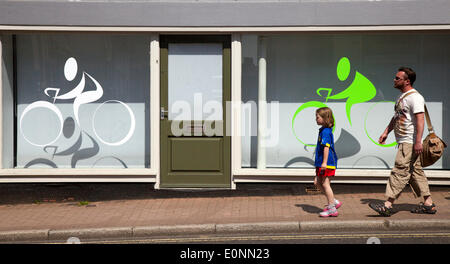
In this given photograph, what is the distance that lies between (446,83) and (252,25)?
339 centimetres

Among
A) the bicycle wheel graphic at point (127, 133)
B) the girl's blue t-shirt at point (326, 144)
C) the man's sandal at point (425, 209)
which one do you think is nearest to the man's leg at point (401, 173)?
the man's sandal at point (425, 209)

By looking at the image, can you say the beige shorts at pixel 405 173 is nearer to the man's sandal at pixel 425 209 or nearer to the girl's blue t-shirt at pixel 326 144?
the man's sandal at pixel 425 209

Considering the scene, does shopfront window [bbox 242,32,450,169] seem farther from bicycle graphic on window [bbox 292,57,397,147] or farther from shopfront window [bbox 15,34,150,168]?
shopfront window [bbox 15,34,150,168]

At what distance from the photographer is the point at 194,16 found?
1044 centimetres

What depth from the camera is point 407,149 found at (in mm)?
8367

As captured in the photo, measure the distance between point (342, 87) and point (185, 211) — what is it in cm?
359

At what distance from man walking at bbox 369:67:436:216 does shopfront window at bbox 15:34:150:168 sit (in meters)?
4.35

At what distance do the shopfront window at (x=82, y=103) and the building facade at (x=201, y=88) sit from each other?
0.06 feet

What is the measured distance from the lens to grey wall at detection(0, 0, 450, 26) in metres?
10.3

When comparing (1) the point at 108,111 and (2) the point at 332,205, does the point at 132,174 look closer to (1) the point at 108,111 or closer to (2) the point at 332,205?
(1) the point at 108,111

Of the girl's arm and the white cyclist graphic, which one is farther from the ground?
the white cyclist graphic

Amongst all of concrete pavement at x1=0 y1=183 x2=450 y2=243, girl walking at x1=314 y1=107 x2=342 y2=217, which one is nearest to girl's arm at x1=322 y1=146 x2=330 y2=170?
girl walking at x1=314 y1=107 x2=342 y2=217

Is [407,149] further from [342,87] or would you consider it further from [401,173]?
[342,87]

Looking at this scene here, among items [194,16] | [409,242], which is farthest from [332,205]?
[194,16]
